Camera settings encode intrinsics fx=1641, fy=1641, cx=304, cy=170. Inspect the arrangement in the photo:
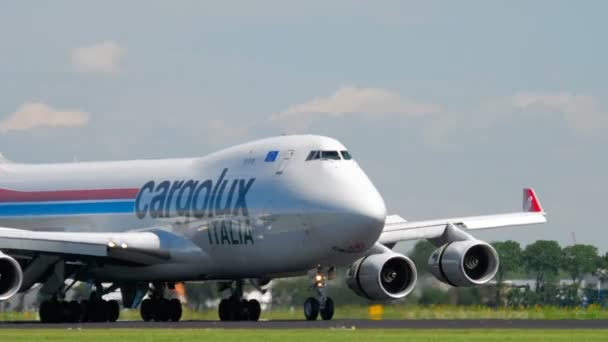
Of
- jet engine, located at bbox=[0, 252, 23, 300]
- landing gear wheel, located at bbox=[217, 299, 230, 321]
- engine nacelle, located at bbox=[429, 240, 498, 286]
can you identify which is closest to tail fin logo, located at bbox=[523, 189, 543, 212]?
engine nacelle, located at bbox=[429, 240, 498, 286]

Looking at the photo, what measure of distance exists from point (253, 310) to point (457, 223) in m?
7.74

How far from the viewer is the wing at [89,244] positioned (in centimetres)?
5028

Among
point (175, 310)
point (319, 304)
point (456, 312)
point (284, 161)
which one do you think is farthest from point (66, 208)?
point (456, 312)

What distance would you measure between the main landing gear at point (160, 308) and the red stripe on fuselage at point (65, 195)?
3.52 metres

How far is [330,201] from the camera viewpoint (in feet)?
161

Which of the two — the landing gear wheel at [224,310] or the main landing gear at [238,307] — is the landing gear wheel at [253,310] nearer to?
the main landing gear at [238,307]

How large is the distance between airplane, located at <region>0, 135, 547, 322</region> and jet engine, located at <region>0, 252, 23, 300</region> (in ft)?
0.14

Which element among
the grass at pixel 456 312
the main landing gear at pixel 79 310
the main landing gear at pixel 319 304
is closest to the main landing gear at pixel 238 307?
the grass at pixel 456 312

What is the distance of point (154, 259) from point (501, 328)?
52.8 ft

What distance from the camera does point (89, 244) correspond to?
5172 cm

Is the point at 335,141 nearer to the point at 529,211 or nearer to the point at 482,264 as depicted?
the point at 482,264
